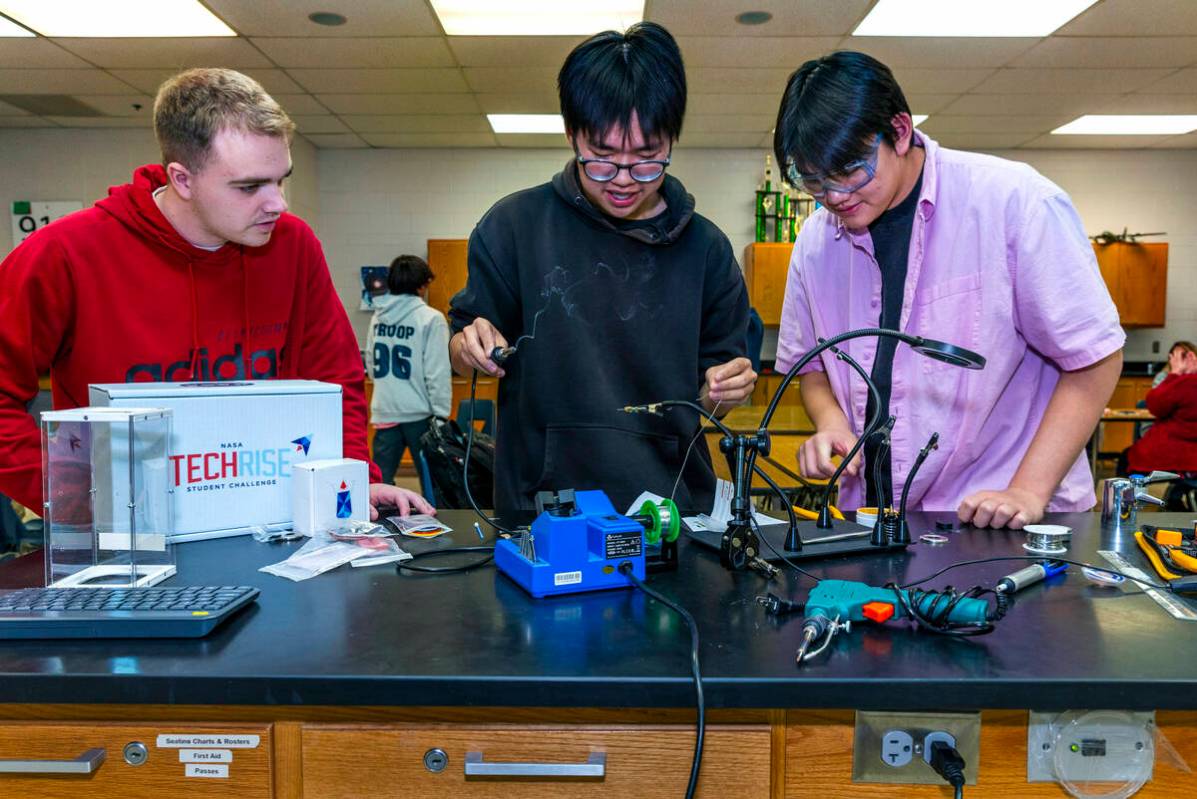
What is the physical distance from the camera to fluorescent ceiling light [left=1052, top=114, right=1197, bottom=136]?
591 centimetres

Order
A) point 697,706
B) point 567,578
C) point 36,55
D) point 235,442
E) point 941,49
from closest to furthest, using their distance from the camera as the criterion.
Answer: point 697,706 → point 567,578 → point 235,442 → point 941,49 → point 36,55

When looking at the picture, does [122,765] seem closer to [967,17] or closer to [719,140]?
[967,17]

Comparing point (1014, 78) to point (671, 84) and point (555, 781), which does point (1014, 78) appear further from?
point (555, 781)

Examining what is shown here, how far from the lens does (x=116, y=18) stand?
416 centimetres

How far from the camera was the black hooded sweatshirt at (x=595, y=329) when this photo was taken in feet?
4.69

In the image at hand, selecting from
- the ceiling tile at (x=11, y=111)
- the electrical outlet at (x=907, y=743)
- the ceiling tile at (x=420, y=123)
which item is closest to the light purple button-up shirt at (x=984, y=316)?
the electrical outlet at (x=907, y=743)

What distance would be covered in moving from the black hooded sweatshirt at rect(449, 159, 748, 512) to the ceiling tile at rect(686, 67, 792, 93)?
3622mm

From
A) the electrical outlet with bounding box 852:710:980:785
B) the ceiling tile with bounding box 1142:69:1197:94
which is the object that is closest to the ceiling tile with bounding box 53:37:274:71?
the electrical outlet with bounding box 852:710:980:785

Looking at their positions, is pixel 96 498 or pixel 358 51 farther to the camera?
pixel 358 51

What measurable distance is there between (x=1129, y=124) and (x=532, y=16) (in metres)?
4.67

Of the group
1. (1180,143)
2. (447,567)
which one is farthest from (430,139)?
(447,567)

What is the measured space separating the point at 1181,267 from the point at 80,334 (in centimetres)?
841

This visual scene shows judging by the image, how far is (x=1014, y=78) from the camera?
496 cm

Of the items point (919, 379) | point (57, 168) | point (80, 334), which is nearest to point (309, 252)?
point (80, 334)
